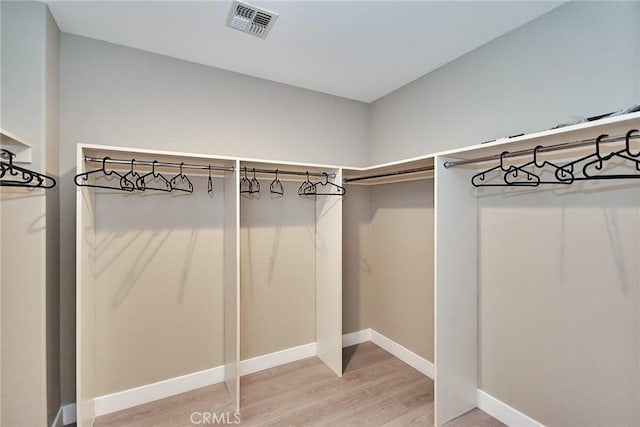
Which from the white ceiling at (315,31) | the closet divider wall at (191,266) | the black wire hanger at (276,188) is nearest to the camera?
the white ceiling at (315,31)

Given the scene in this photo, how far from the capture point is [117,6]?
1.72 metres

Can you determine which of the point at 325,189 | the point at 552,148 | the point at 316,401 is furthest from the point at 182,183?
the point at 552,148

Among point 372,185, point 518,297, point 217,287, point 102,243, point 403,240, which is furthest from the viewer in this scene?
point 372,185

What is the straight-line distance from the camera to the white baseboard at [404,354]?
2553mm

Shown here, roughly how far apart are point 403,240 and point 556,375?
1.40 m

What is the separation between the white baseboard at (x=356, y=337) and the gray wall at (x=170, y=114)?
184 cm

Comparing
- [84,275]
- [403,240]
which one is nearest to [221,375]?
[84,275]

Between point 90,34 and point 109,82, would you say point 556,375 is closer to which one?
point 109,82

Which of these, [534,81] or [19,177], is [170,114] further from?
[534,81]

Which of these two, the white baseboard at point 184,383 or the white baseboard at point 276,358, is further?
the white baseboard at point 276,358

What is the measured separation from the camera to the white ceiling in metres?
1.73

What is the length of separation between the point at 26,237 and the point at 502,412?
3.16m

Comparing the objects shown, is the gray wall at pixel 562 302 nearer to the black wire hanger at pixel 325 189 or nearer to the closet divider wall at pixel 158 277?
the black wire hanger at pixel 325 189

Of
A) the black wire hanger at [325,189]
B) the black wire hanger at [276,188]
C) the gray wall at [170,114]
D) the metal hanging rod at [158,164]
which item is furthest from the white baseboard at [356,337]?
the metal hanging rod at [158,164]
